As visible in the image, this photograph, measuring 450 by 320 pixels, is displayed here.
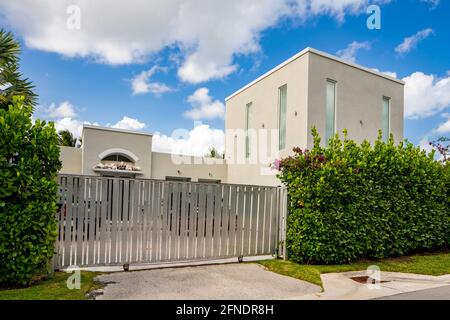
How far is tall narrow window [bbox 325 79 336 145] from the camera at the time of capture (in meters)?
12.6

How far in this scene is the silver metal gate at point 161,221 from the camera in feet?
19.2

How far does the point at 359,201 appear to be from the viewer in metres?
7.75

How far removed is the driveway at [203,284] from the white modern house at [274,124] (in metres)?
6.80

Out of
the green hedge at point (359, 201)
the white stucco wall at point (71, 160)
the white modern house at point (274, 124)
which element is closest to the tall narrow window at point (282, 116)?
the white modern house at point (274, 124)

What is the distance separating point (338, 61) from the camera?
42.2ft

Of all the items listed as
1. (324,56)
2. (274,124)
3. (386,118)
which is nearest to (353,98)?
(324,56)

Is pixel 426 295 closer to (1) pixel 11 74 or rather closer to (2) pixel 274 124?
(2) pixel 274 124

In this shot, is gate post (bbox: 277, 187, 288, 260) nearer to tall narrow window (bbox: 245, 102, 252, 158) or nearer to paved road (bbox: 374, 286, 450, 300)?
paved road (bbox: 374, 286, 450, 300)

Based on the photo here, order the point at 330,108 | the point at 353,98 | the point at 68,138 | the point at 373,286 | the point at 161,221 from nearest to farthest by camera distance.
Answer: the point at 373,286, the point at 161,221, the point at 330,108, the point at 353,98, the point at 68,138

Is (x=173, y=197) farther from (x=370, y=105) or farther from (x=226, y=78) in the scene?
(x=226, y=78)

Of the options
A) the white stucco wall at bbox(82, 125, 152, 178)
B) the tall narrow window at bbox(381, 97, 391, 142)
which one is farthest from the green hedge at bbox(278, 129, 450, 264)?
the white stucco wall at bbox(82, 125, 152, 178)

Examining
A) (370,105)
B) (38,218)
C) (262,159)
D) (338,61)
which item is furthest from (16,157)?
(370,105)

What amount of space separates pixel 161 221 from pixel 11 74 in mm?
7394

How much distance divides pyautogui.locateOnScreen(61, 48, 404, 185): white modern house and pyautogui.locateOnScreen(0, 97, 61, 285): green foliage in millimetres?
8968
